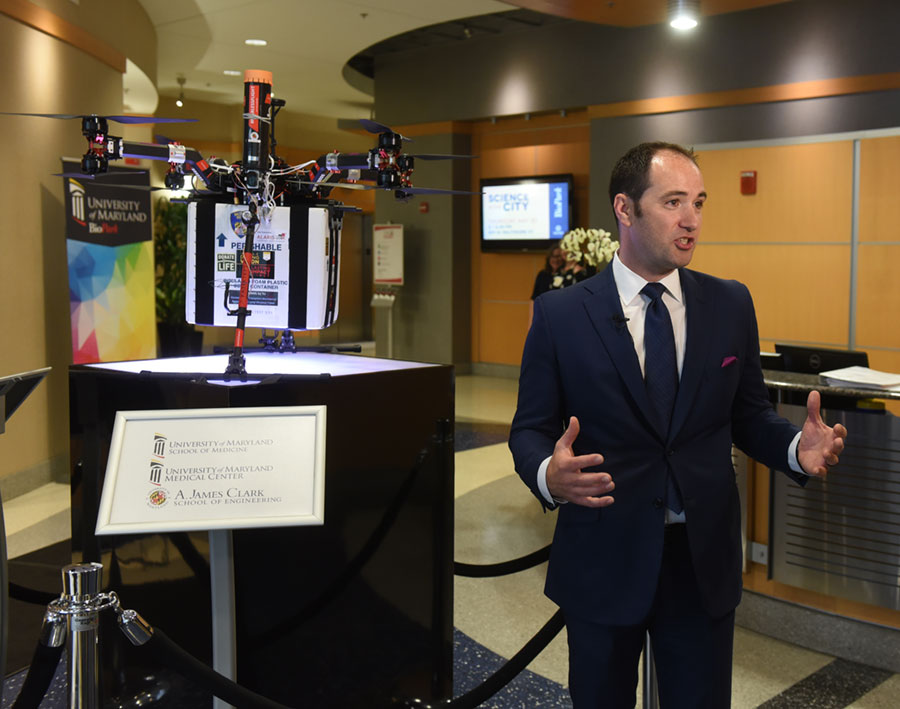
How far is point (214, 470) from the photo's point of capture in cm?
216

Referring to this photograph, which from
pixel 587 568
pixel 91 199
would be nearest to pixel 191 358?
pixel 587 568

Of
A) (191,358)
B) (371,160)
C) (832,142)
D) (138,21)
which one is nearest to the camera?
(371,160)

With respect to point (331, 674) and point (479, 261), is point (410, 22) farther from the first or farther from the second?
point (331, 674)

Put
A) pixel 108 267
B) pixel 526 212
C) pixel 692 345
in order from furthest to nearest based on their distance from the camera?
1. pixel 526 212
2. pixel 108 267
3. pixel 692 345

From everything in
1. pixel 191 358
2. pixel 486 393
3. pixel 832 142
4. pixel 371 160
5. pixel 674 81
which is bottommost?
pixel 486 393

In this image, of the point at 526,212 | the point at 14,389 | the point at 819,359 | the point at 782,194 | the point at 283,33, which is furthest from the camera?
the point at 526,212

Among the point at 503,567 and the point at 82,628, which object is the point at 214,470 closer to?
the point at 82,628

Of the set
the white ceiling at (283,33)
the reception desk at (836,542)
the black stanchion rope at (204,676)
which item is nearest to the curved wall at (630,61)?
the white ceiling at (283,33)

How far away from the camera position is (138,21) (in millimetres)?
9242

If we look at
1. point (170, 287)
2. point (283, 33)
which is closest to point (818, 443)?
point (283, 33)

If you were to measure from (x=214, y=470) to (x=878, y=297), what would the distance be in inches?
218

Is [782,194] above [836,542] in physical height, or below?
above

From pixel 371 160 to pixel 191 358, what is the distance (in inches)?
39.9

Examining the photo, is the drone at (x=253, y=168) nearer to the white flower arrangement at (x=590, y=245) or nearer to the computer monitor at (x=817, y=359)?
the computer monitor at (x=817, y=359)
